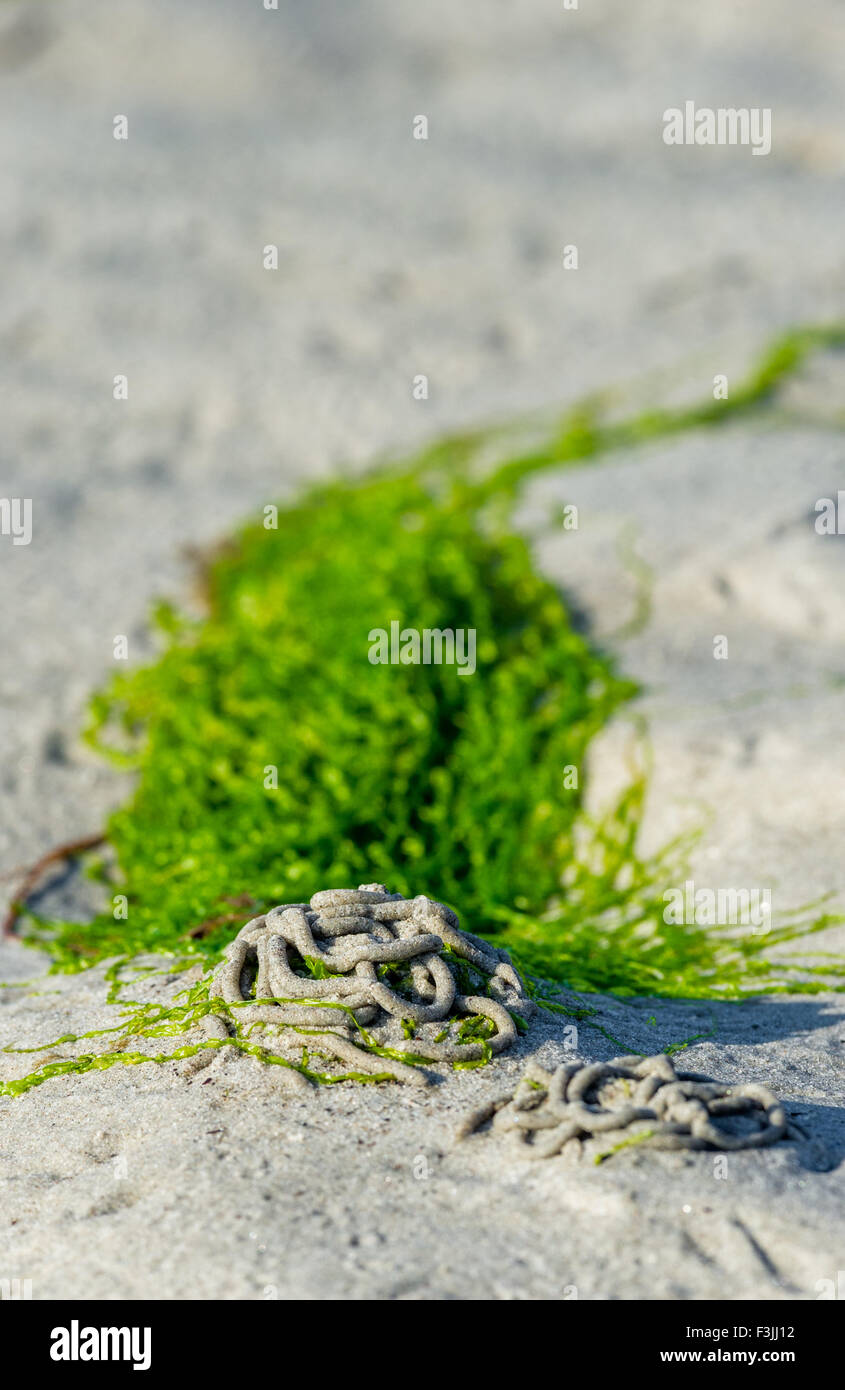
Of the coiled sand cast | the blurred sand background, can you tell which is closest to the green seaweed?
the blurred sand background

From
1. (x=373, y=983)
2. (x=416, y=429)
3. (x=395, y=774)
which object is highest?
(x=416, y=429)

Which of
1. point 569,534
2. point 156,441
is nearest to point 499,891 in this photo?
point 569,534

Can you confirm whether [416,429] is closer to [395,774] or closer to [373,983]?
[395,774]

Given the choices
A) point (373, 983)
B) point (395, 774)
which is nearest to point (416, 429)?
point (395, 774)

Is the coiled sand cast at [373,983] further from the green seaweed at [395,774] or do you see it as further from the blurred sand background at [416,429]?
the green seaweed at [395,774]

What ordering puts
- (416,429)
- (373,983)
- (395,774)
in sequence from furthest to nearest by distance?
1. (416,429)
2. (395,774)
3. (373,983)

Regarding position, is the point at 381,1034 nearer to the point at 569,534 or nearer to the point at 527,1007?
the point at 527,1007
